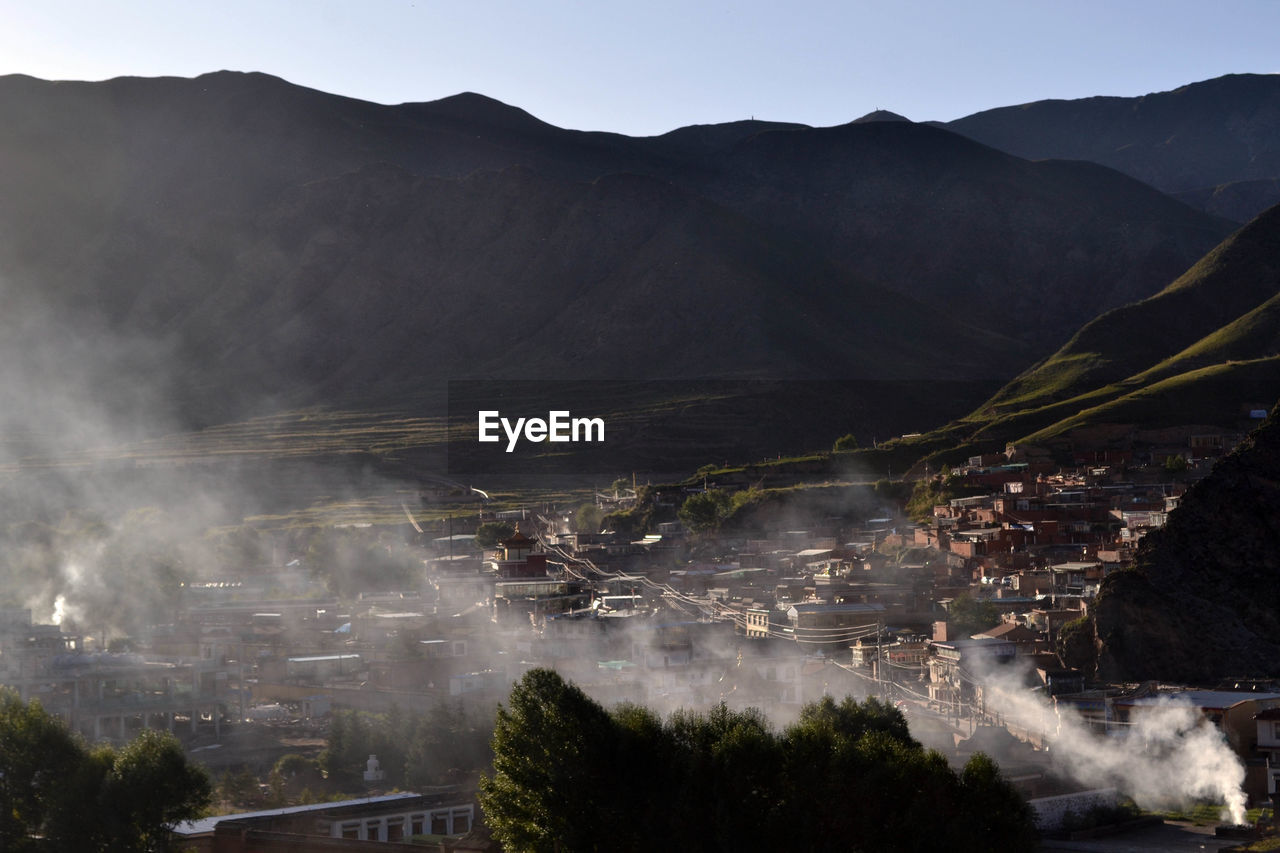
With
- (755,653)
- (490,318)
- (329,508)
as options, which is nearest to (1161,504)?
(755,653)

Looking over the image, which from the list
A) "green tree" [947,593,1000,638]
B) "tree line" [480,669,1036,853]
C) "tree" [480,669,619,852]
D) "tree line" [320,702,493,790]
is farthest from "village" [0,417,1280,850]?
"tree line" [480,669,1036,853]

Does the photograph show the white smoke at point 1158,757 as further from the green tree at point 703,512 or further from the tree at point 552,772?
the green tree at point 703,512

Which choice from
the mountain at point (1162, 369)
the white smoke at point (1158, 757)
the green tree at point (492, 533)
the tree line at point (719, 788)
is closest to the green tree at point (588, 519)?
the green tree at point (492, 533)

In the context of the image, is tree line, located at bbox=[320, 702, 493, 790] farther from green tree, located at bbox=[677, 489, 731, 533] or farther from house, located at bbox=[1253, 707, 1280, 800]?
Result: green tree, located at bbox=[677, 489, 731, 533]

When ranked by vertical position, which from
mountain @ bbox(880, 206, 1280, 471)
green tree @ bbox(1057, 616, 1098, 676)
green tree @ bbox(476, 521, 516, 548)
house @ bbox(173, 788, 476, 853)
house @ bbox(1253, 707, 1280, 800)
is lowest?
house @ bbox(173, 788, 476, 853)

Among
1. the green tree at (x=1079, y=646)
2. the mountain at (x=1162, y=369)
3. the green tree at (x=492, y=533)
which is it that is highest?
the mountain at (x=1162, y=369)

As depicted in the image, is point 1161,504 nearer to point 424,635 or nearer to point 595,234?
point 424,635
